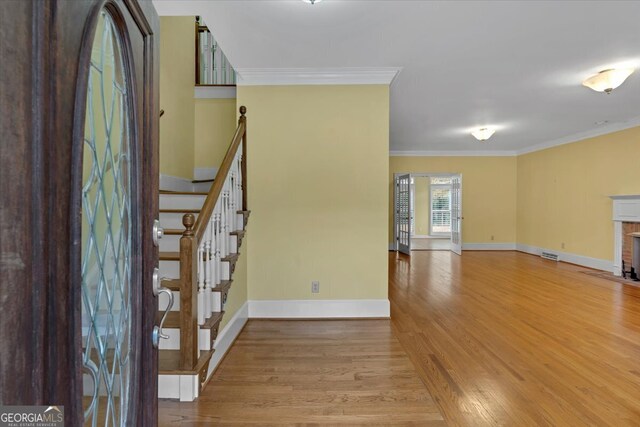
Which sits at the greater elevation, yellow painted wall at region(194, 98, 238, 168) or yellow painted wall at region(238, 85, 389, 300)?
yellow painted wall at region(194, 98, 238, 168)

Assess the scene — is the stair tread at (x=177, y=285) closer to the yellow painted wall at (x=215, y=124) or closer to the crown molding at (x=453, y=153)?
the yellow painted wall at (x=215, y=124)

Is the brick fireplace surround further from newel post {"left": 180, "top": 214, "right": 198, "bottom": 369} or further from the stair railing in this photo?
newel post {"left": 180, "top": 214, "right": 198, "bottom": 369}

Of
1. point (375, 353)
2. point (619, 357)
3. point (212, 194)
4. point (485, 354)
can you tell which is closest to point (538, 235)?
point (619, 357)

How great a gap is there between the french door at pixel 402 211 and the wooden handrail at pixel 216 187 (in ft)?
19.2

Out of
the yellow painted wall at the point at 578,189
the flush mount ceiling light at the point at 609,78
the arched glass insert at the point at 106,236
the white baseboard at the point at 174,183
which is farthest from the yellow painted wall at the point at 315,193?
the yellow painted wall at the point at 578,189

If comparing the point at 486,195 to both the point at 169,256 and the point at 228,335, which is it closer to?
the point at 228,335

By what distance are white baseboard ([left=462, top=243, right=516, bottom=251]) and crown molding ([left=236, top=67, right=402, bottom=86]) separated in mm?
6501

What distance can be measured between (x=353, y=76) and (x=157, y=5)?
1918 mm

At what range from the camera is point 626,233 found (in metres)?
5.42

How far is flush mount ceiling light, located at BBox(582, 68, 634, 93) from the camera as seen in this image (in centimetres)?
338

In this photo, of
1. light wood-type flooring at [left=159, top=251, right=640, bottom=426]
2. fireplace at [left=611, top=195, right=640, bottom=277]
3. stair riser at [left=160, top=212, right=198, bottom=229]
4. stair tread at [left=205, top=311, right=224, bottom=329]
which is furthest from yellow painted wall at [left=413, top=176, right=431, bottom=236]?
stair tread at [left=205, top=311, right=224, bottom=329]

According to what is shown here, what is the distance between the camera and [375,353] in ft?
8.77

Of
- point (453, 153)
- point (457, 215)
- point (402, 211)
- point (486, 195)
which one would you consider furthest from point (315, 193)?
point (486, 195)

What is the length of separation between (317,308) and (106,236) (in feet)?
9.52
